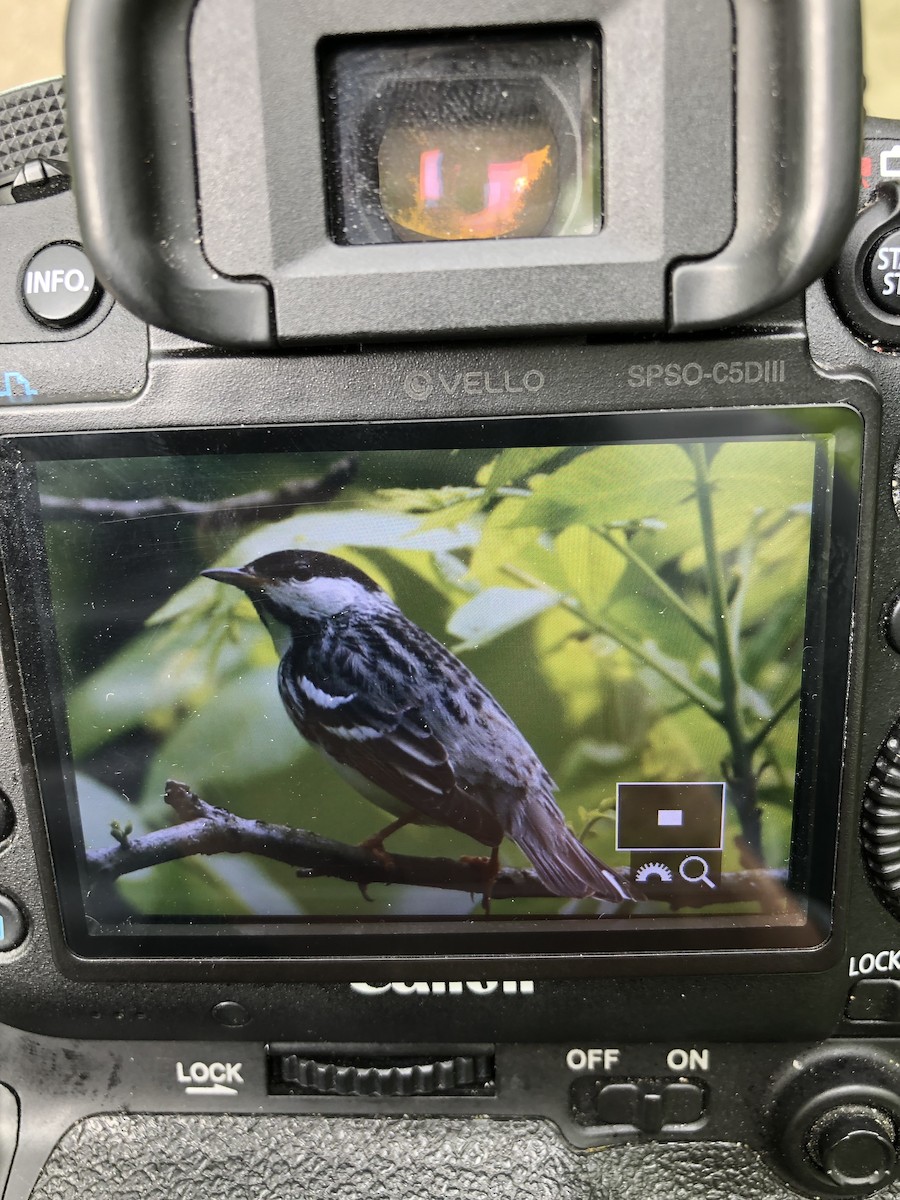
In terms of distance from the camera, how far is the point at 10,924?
488 millimetres

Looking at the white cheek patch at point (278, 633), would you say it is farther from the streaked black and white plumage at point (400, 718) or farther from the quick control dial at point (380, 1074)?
the quick control dial at point (380, 1074)

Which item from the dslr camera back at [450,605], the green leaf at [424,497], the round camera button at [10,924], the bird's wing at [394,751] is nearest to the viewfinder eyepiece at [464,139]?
the dslr camera back at [450,605]

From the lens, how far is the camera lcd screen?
16.3 inches

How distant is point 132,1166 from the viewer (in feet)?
1.63

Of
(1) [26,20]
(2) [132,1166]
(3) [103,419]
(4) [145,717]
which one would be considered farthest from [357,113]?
(2) [132,1166]

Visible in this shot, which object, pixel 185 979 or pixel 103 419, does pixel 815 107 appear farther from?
pixel 185 979

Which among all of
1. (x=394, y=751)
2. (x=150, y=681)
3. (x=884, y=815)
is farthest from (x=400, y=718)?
(x=884, y=815)

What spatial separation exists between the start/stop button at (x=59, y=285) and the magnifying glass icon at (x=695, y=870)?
1.21 feet

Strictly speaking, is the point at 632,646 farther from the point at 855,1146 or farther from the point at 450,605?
the point at 855,1146

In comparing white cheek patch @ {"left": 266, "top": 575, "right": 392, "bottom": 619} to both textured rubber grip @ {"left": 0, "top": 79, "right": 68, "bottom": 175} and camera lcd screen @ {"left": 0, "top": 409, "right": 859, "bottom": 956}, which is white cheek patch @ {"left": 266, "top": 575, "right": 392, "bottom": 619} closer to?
camera lcd screen @ {"left": 0, "top": 409, "right": 859, "bottom": 956}

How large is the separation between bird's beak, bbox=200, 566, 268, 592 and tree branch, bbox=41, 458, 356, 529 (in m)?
0.02

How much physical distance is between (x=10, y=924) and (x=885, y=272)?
512 millimetres

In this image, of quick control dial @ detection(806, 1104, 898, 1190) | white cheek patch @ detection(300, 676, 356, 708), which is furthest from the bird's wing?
quick control dial @ detection(806, 1104, 898, 1190)

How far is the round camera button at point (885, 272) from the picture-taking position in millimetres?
399
